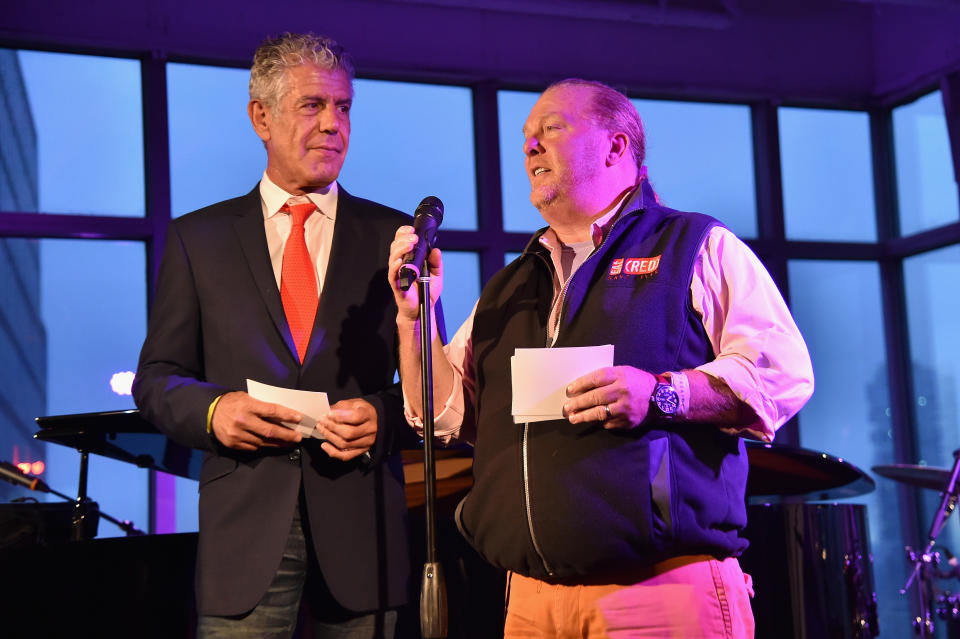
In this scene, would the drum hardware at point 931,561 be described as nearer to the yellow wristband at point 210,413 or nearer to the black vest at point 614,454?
the black vest at point 614,454

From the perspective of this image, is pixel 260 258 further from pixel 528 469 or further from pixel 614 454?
pixel 614 454

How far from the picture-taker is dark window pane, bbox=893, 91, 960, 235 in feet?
24.8

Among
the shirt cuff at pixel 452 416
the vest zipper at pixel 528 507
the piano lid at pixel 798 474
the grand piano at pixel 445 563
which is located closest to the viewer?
the vest zipper at pixel 528 507

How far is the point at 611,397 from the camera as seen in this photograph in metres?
1.78

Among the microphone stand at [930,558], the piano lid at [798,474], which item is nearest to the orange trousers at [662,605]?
the piano lid at [798,474]

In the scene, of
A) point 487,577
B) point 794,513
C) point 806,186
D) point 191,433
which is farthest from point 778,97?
point 191,433

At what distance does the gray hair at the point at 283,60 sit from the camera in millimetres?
2354

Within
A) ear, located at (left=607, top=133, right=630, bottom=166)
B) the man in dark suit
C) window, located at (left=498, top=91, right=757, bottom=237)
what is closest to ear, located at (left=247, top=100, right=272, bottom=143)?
the man in dark suit

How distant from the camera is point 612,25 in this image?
7301 mm

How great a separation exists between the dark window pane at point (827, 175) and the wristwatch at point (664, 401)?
247 inches

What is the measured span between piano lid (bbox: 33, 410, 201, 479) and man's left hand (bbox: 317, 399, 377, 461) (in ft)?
3.34

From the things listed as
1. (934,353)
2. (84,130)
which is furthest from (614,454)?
(934,353)

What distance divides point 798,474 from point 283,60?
263cm

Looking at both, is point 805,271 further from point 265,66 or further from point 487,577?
point 265,66
